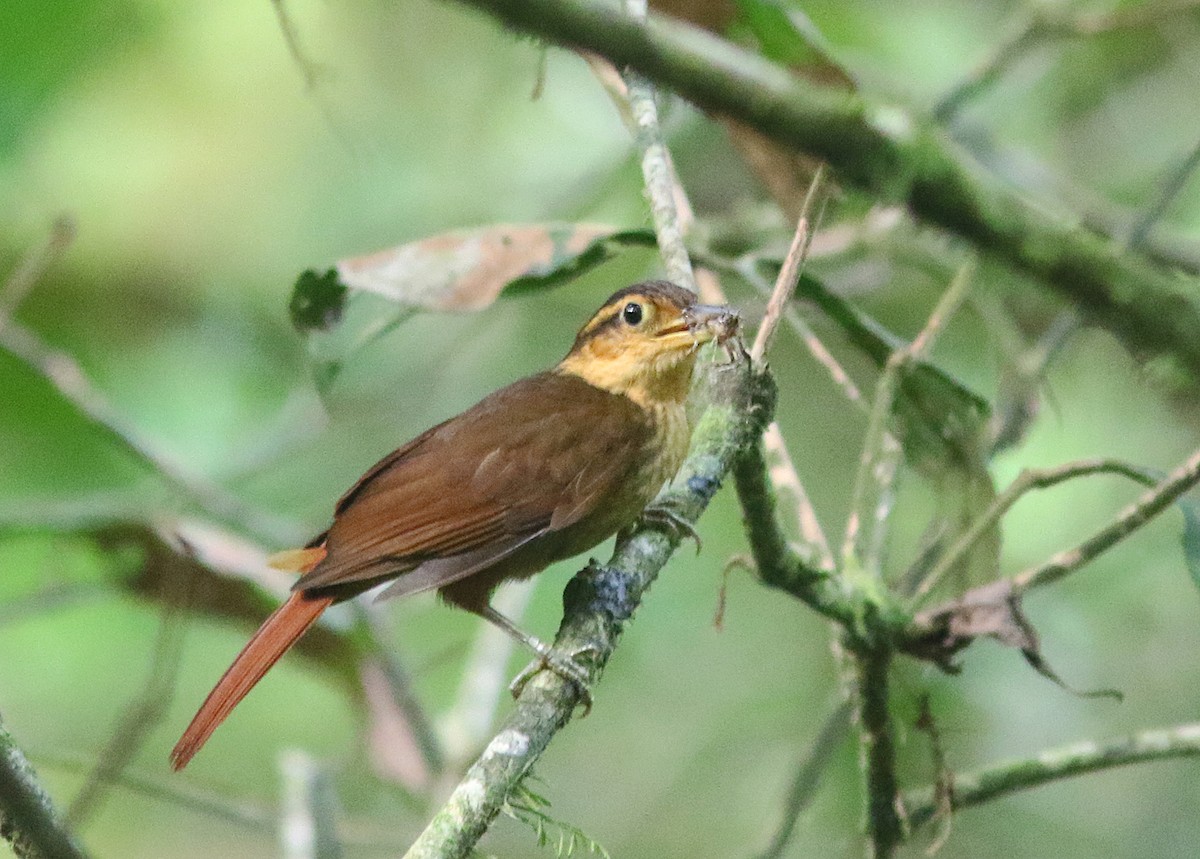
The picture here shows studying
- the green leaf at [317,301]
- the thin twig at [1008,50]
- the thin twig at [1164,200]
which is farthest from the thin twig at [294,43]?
the thin twig at [1164,200]

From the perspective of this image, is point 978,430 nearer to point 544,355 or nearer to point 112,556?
point 112,556

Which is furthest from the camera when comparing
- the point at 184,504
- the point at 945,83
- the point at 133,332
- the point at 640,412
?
the point at 133,332

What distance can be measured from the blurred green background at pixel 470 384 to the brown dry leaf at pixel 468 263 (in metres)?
1.11

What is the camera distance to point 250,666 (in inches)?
103

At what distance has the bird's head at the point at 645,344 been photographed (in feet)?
9.63

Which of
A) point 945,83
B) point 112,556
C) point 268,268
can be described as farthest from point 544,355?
point 112,556

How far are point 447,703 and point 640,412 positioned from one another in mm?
2722

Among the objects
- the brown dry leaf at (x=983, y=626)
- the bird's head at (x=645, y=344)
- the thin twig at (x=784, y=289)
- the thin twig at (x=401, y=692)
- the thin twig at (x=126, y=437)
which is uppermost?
the bird's head at (x=645, y=344)

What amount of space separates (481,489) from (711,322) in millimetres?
568

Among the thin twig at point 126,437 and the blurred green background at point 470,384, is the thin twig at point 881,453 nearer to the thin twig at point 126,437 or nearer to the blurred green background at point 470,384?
the blurred green background at point 470,384

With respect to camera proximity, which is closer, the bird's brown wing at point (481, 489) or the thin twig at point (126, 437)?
the bird's brown wing at point (481, 489)

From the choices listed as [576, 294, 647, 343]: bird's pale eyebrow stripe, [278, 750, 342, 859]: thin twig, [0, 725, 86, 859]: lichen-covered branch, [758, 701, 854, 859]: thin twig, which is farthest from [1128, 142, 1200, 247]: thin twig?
[278, 750, 342, 859]: thin twig

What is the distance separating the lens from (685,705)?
5961 millimetres

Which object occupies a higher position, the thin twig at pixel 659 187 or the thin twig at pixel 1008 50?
the thin twig at pixel 1008 50
